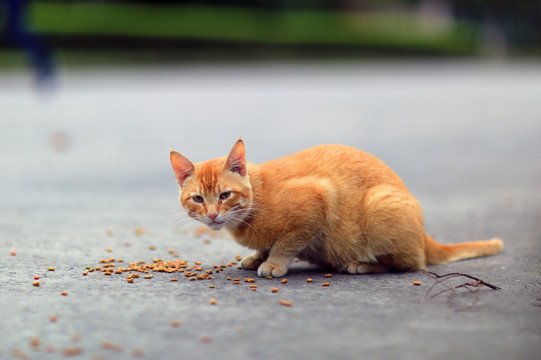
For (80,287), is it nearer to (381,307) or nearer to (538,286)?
(381,307)

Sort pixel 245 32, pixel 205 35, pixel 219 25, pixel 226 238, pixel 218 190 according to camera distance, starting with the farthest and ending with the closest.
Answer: pixel 219 25 < pixel 245 32 < pixel 205 35 < pixel 226 238 < pixel 218 190

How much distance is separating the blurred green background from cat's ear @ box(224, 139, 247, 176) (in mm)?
19768

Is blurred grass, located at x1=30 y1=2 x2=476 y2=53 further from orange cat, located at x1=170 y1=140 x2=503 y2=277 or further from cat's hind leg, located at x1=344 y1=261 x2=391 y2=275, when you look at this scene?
cat's hind leg, located at x1=344 y1=261 x2=391 y2=275

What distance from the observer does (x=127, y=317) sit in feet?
10.8

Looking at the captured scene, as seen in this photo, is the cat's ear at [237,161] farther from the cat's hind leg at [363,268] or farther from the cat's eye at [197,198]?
the cat's hind leg at [363,268]

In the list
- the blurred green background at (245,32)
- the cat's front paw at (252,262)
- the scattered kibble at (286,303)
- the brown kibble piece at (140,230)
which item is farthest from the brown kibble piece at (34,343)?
the blurred green background at (245,32)

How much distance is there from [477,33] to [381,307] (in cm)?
4412

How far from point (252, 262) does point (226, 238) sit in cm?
110

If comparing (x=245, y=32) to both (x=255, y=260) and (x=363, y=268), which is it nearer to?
(x=255, y=260)

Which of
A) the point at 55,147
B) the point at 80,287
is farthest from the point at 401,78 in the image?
the point at 80,287

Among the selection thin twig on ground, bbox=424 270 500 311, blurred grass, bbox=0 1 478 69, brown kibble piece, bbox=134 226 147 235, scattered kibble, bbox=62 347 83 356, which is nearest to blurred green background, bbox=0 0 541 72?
blurred grass, bbox=0 1 478 69

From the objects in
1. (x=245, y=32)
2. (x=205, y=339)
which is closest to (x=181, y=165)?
(x=205, y=339)

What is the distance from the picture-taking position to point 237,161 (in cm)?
407

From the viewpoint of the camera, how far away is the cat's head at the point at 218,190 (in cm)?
399
